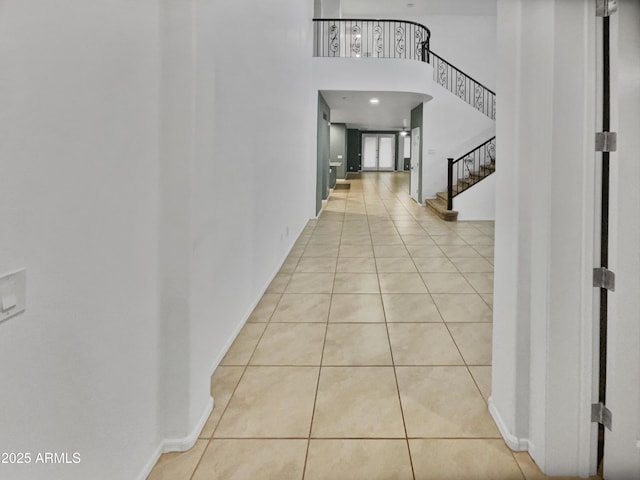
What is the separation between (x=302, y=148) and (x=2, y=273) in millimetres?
6747

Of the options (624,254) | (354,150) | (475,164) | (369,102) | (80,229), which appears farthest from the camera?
(354,150)

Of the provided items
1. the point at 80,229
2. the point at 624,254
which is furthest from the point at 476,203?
the point at 80,229

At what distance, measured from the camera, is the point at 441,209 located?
379 inches

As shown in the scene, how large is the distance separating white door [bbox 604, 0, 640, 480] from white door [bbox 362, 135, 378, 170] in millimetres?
26269

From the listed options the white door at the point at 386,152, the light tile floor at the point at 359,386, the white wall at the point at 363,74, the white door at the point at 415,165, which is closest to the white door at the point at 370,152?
the white door at the point at 386,152

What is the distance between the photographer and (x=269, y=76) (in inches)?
173

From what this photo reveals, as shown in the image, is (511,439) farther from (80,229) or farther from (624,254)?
(80,229)

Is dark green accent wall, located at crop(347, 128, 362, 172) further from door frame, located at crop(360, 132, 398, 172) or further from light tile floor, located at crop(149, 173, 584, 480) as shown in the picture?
light tile floor, located at crop(149, 173, 584, 480)

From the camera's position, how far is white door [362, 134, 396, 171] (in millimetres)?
27513

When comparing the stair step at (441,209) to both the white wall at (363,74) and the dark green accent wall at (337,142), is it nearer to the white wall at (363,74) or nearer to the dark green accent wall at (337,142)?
the white wall at (363,74)

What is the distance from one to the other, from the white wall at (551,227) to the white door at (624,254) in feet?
0.25

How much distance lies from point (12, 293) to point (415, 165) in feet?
39.7

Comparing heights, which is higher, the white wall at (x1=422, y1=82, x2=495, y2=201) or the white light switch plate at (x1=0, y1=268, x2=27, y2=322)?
the white wall at (x1=422, y1=82, x2=495, y2=201)

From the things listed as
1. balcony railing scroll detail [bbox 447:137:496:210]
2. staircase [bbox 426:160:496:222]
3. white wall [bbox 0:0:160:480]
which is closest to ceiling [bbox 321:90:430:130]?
balcony railing scroll detail [bbox 447:137:496:210]
